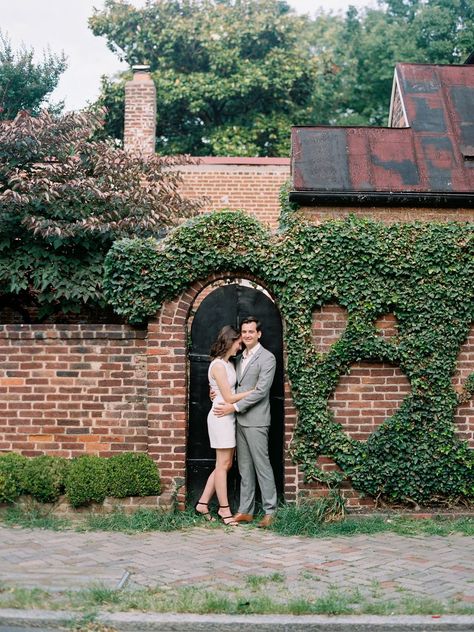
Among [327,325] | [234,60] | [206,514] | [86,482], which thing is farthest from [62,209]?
[234,60]

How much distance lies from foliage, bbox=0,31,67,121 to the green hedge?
1421cm

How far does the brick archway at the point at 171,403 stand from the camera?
7.16 m

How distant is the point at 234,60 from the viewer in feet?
83.5

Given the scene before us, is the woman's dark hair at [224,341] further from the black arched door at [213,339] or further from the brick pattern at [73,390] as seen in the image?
the brick pattern at [73,390]

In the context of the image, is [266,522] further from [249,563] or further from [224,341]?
[224,341]

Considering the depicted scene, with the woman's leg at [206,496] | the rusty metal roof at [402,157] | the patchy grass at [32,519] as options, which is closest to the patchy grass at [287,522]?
the patchy grass at [32,519]

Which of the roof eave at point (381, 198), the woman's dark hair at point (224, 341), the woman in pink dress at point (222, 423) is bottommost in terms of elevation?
the woman in pink dress at point (222, 423)

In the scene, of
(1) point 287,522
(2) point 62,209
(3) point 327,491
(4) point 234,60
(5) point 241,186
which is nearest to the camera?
Result: (1) point 287,522

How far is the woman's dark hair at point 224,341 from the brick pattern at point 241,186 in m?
8.44

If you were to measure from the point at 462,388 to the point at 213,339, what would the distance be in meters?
2.74

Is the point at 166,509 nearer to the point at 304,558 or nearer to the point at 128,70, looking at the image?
the point at 304,558

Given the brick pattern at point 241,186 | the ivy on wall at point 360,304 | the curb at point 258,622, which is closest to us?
the curb at point 258,622

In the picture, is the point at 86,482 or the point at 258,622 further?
the point at 86,482

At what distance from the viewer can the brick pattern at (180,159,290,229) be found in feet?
50.0
